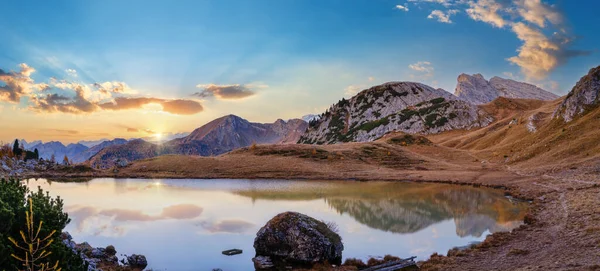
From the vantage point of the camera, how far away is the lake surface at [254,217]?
30078mm

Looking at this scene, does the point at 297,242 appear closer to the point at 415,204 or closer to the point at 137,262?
the point at 137,262

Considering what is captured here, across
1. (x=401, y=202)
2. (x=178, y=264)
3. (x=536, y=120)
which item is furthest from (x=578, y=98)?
(x=178, y=264)

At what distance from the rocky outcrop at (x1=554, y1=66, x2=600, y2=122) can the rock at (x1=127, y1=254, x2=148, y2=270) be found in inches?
4371

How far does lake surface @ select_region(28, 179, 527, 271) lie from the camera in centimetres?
3008

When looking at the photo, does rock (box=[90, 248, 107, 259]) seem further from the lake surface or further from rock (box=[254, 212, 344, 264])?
rock (box=[254, 212, 344, 264])

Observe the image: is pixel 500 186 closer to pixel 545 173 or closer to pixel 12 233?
pixel 545 173

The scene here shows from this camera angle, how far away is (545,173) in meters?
67.9

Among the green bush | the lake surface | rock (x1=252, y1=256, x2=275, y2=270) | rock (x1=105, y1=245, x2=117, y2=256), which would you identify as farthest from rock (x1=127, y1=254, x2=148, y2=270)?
the green bush

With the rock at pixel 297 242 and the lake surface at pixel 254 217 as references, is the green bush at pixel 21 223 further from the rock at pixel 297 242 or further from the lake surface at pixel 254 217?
the rock at pixel 297 242

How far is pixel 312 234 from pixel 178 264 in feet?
33.1

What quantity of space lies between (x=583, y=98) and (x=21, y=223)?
125m

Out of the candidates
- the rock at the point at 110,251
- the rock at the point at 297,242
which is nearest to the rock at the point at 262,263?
the rock at the point at 297,242

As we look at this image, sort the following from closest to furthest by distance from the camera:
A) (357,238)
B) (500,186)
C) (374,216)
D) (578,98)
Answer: (357,238), (374,216), (500,186), (578,98)

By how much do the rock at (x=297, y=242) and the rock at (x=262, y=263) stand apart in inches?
18.6
